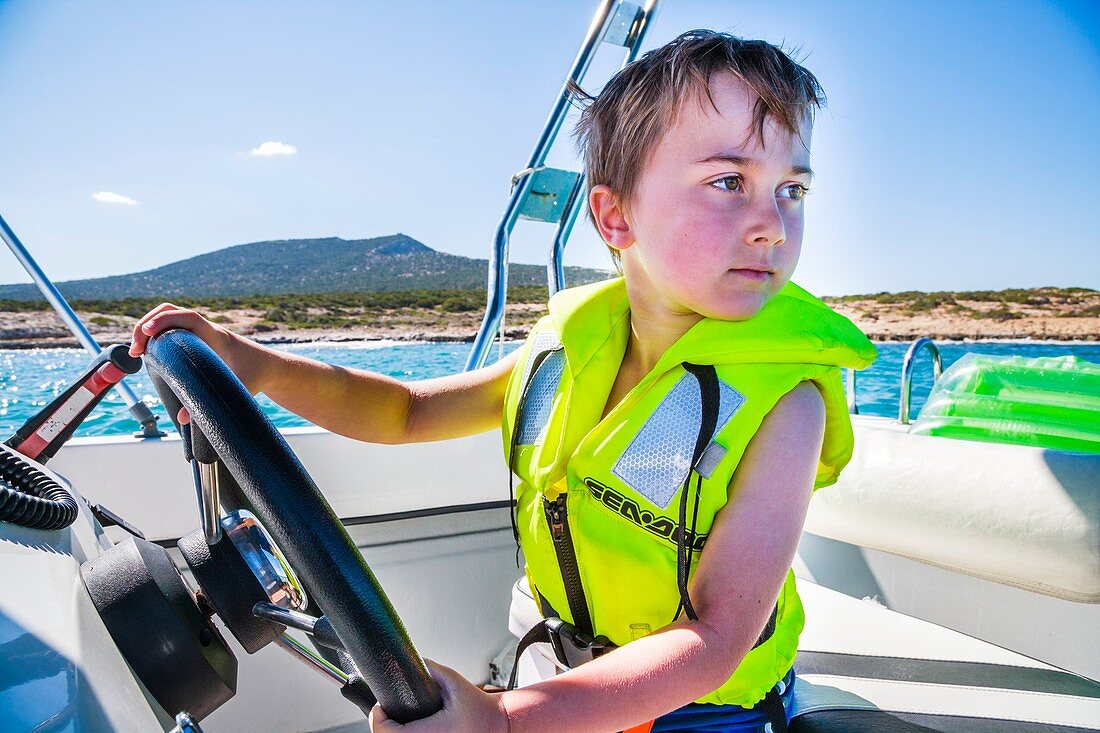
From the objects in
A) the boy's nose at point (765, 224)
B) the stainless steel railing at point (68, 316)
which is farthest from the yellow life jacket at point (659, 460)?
the stainless steel railing at point (68, 316)

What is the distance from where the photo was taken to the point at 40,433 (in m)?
1.07

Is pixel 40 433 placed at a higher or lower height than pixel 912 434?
higher

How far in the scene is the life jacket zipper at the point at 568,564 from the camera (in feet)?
3.13

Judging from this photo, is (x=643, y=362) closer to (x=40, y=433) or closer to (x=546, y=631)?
(x=546, y=631)

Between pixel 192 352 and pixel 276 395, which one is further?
pixel 276 395

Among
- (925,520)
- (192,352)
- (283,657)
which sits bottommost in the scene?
(283,657)

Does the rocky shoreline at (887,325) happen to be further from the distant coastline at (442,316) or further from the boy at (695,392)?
the boy at (695,392)

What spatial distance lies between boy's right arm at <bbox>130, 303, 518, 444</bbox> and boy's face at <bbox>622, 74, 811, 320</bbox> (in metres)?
0.43

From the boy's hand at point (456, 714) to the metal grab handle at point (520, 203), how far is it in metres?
1.70

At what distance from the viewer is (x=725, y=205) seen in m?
0.86

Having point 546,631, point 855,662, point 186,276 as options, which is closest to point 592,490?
point 546,631

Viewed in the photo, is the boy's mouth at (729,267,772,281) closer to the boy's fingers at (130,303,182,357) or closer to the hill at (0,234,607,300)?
the boy's fingers at (130,303,182,357)

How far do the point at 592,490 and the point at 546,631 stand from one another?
0.20 meters

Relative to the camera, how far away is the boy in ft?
2.70
